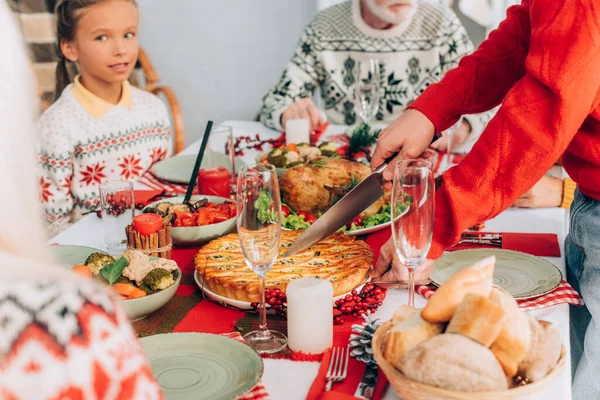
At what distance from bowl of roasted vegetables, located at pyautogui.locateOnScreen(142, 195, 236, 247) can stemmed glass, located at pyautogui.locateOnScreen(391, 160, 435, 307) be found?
0.52 meters

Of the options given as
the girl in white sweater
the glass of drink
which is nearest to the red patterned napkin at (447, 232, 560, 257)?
the glass of drink

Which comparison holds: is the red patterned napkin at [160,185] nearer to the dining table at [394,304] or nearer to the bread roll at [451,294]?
the dining table at [394,304]

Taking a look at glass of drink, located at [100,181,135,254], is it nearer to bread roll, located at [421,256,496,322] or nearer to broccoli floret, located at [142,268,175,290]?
broccoli floret, located at [142,268,175,290]

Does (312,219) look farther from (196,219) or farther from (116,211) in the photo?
(116,211)

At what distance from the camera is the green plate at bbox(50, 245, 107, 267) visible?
1406mm

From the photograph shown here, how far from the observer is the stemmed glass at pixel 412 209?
3.53 ft

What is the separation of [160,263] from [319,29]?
6.82ft

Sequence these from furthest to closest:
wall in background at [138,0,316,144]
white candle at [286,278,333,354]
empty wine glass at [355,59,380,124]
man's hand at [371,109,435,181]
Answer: wall in background at [138,0,316,144] → empty wine glass at [355,59,380,124] → man's hand at [371,109,435,181] → white candle at [286,278,333,354]

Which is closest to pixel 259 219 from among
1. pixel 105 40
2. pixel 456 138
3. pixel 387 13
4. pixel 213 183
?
pixel 213 183

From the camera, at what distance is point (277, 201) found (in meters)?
1.07

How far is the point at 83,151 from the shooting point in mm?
2367

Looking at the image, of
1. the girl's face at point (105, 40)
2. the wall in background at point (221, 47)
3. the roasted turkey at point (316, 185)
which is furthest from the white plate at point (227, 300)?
the wall in background at point (221, 47)

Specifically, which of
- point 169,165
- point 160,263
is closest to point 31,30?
point 169,165

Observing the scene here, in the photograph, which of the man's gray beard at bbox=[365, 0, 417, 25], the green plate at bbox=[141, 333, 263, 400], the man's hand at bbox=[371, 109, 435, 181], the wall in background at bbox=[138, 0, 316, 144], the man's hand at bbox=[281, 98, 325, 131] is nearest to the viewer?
Answer: the green plate at bbox=[141, 333, 263, 400]
